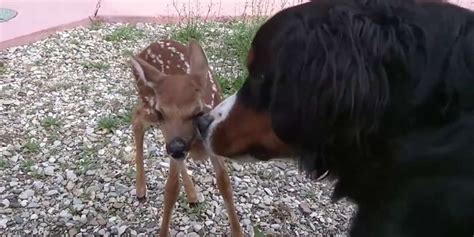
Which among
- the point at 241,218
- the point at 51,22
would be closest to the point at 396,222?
the point at 241,218

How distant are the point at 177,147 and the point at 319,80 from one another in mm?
974

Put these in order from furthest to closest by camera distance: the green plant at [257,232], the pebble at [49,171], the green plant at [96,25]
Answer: the green plant at [96,25], the pebble at [49,171], the green plant at [257,232]

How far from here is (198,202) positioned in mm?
3600

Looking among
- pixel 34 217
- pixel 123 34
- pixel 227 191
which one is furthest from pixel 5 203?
pixel 123 34

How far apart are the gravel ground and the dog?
1.24m

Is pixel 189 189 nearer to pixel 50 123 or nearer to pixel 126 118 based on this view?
pixel 126 118

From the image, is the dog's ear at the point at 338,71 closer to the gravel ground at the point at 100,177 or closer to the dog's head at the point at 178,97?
the dog's head at the point at 178,97

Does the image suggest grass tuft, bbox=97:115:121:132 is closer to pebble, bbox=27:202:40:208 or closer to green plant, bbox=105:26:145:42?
→ pebble, bbox=27:202:40:208

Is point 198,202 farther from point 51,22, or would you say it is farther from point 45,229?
point 51,22

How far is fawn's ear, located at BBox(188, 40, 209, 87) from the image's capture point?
112 inches

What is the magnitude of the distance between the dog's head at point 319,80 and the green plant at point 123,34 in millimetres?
3229

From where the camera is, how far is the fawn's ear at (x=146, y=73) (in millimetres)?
2828

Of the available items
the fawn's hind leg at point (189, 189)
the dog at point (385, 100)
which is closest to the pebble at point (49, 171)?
the fawn's hind leg at point (189, 189)

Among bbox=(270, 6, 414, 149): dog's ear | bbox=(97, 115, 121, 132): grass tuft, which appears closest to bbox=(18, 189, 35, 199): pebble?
bbox=(97, 115, 121, 132): grass tuft
